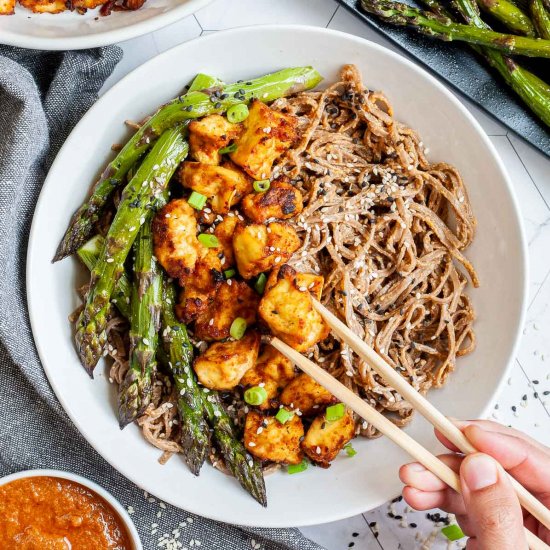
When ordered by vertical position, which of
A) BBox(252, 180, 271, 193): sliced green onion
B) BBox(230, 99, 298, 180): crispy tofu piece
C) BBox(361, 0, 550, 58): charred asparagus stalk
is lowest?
BBox(252, 180, 271, 193): sliced green onion

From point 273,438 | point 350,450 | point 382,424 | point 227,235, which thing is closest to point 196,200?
point 227,235

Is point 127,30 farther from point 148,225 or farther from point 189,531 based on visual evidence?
point 189,531

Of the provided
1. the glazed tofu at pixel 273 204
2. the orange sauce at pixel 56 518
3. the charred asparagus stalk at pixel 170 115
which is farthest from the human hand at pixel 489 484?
the charred asparagus stalk at pixel 170 115

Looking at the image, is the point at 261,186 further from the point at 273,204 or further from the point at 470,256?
the point at 470,256

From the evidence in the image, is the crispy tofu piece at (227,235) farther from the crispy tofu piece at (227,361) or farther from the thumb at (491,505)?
the thumb at (491,505)

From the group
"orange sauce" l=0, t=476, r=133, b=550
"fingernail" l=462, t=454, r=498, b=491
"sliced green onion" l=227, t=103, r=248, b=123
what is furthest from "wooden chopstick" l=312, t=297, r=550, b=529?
"orange sauce" l=0, t=476, r=133, b=550

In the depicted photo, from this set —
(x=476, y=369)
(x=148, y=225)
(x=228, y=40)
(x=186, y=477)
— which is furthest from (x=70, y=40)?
(x=476, y=369)

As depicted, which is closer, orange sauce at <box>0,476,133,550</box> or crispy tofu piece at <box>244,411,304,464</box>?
crispy tofu piece at <box>244,411,304,464</box>

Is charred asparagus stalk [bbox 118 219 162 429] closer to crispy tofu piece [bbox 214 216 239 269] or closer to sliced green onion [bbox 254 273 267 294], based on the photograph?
crispy tofu piece [bbox 214 216 239 269]
